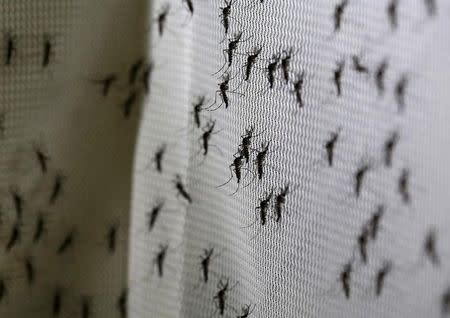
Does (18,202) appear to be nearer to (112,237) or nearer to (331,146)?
(112,237)

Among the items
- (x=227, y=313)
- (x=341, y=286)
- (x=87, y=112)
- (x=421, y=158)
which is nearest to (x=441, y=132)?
(x=421, y=158)

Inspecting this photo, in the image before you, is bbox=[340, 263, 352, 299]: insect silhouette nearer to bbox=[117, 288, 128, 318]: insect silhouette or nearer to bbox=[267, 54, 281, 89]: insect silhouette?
bbox=[267, 54, 281, 89]: insect silhouette

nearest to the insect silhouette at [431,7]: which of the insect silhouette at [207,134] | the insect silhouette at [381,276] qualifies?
the insect silhouette at [381,276]

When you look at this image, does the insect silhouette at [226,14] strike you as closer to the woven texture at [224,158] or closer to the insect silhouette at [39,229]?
the woven texture at [224,158]

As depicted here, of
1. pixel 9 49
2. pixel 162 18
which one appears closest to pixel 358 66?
pixel 162 18

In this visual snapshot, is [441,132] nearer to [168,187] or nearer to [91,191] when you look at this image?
[168,187]

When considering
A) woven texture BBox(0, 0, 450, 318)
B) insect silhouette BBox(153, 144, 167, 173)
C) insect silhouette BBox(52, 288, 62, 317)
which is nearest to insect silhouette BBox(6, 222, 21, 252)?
woven texture BBox(0, 0, 450, 318)
